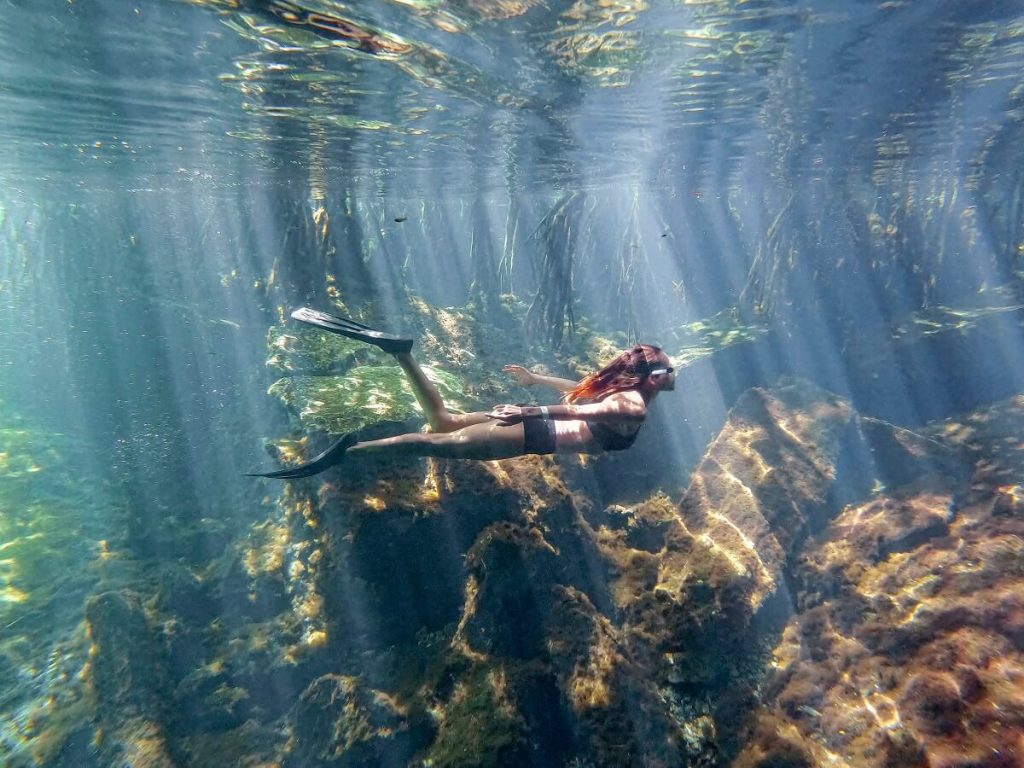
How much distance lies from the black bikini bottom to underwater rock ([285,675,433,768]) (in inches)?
124

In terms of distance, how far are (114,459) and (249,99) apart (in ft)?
40.8

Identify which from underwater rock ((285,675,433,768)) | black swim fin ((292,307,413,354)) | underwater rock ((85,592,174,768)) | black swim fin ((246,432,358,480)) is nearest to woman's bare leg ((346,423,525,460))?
black swim fin ((246,432,358,480))

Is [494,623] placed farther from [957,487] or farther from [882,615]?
[957,487]

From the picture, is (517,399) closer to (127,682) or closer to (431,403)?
(431,403)

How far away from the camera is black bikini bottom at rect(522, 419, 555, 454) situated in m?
5.41

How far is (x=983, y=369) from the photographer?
40.5ft

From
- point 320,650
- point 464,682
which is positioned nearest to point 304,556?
point 320,650

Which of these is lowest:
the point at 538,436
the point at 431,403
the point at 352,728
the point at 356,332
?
the point at 352,728

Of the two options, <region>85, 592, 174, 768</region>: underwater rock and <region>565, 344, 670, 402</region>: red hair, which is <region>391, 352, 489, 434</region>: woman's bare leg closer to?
<region>565, 344, 670, 402</region>: red hair

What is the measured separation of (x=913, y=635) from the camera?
19.0ft

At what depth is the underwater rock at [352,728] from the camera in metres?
5.36

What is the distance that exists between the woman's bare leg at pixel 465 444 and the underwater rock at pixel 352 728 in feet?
9.36

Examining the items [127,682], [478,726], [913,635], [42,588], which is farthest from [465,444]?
[42,588]

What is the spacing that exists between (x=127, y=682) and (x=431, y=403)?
7.03 m
